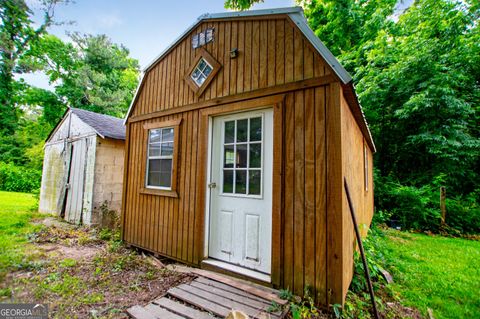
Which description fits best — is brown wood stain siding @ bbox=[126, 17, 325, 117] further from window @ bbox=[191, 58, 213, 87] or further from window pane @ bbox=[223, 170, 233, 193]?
window pane @ bbox=[223, 170, 233, 193]

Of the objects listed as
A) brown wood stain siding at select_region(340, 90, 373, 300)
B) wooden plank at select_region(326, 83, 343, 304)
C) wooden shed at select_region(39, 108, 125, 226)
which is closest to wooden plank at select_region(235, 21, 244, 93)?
wooden plank at select_region(326, 83, 343, 304)

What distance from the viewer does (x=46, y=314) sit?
2.35 meters

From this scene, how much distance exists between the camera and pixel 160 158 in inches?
160

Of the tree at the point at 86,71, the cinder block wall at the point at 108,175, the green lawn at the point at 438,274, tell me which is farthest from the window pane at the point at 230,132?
the tree at the point at 86,71

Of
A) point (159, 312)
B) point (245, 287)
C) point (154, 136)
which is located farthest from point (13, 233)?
point (245, 287)

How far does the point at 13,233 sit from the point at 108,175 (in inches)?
96.6

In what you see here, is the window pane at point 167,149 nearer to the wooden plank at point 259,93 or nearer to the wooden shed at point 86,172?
the wooden plank at point 259,93

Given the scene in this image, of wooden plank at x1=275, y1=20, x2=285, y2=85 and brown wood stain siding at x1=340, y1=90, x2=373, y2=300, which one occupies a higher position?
wooden plank at x1=275, y1=20, x2=285, y2=85

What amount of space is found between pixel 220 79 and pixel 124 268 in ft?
11.5

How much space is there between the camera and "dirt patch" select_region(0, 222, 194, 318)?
2.55m

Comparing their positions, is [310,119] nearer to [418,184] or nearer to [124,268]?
[124,268]

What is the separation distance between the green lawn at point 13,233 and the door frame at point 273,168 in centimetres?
304

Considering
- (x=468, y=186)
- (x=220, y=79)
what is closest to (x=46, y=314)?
(x=220, y=79)

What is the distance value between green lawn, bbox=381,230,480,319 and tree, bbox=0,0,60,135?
6256 millimetres
